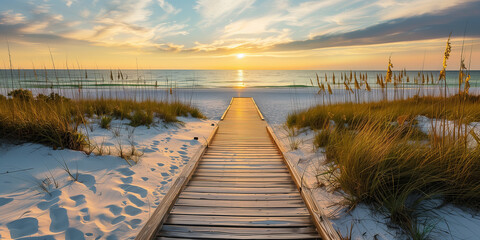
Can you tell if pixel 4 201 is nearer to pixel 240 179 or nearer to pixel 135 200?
pixel 135 200

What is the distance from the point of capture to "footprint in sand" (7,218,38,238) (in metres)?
2.29

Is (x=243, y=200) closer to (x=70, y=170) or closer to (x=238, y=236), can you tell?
(x=238, y=236)

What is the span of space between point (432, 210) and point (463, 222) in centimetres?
24

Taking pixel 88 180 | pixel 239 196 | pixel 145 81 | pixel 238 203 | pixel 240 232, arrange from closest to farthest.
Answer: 1. pixel 240 232
2. pixel 238 203
3. pixel 239 196
4. pixel 88 180
5. pixel 145 81

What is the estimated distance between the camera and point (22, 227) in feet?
7.80

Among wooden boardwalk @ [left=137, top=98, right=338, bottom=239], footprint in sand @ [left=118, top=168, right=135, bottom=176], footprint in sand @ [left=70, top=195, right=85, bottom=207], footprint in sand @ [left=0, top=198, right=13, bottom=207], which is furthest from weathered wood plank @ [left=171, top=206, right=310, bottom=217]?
footprint in sand @ [left=0, top=198, right=13, bottom=207]

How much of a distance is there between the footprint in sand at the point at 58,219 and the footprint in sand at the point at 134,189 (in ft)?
2.52

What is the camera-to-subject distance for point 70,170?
349 cm

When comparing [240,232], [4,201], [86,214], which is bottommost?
[240,232]

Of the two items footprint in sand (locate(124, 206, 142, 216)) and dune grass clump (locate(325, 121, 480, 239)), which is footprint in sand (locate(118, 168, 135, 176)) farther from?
dune grass clump (locate(325, 121, 480, 239))

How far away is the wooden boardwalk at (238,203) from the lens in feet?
8.33

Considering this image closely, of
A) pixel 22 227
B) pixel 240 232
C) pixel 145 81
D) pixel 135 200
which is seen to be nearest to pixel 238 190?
pixel 240 232

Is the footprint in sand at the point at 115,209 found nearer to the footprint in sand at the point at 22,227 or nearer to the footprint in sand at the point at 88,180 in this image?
the footprint in sand at the point at 88,180

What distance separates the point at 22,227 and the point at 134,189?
1.18 metres
